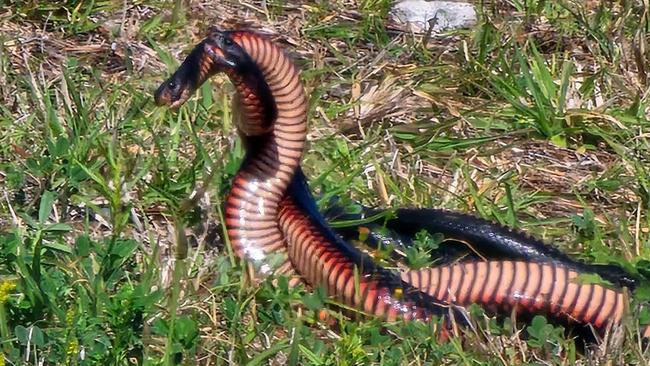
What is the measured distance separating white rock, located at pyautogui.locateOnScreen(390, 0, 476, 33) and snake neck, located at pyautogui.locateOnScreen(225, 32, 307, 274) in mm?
2006

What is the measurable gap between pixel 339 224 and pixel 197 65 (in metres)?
0.79

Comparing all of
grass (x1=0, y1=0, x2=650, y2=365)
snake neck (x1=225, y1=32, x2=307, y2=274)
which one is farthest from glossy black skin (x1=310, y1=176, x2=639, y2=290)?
snake neck (x1=225, y1=32, x2=307, y2=274)

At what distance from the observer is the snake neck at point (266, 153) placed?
11.9ft

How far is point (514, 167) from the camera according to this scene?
4.81 meters

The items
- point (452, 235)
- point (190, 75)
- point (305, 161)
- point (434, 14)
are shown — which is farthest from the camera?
point (434, 14)

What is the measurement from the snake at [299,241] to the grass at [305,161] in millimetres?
81

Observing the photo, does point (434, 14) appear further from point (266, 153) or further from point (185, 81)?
point (185, 81)

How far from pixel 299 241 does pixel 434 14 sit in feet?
7.46

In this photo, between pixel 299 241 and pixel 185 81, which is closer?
pixel 185 81

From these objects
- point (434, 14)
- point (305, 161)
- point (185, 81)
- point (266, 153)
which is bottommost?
point (305, 161)

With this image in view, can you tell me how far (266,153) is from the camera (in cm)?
382

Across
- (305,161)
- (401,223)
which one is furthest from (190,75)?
(305,161)

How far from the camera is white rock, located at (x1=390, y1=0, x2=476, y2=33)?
227 inches

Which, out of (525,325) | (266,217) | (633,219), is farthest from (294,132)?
(633,219)
